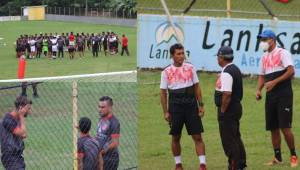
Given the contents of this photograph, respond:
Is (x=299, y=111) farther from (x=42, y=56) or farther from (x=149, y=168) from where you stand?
(x=42, y=56)

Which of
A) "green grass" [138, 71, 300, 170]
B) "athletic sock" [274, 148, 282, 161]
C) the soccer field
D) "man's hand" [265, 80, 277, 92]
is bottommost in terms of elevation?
the soccer field

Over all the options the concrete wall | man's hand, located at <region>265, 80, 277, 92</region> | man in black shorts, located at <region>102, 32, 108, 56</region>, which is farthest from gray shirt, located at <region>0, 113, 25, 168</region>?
man in black shorts, located at <region>102, 32, 108, 56</region>

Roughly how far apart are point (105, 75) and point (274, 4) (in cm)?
541

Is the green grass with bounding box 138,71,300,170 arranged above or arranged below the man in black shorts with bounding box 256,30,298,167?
below

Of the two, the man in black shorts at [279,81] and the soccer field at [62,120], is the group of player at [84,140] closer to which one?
the soccer field at [62,120]

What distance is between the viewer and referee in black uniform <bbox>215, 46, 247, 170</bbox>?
7343 mm

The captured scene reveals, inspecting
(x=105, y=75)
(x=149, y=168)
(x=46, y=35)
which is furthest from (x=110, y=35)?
(x=149, y=168)

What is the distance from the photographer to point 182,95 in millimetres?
7711

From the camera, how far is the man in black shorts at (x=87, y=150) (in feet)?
23.0

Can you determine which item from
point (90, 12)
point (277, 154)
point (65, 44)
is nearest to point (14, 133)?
point (277, 154)

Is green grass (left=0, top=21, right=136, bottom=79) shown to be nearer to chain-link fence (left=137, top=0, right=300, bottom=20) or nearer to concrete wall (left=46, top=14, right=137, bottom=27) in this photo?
chain-link fence (left=137, top=0, right=300, bottom=20)

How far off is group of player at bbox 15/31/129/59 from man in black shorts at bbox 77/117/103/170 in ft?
40.7

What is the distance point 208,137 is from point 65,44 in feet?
46.7

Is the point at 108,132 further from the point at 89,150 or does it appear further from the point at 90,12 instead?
the point at 90,12
